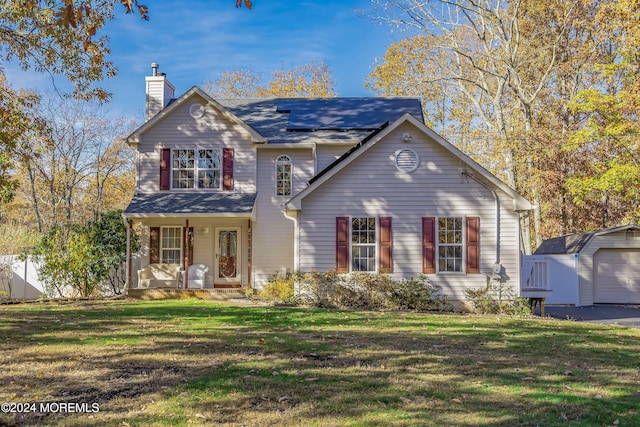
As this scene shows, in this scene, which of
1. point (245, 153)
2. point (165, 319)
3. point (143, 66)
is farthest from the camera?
point (143, 66)

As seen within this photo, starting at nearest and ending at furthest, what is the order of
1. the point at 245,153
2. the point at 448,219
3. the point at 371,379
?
the point at 371,379 → the point at 448,219 → the point at 245,153

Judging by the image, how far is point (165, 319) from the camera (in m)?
11.5

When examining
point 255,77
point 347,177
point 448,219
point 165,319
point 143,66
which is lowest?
point 165,319

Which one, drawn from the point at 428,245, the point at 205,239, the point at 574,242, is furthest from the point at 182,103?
the point at 574,242

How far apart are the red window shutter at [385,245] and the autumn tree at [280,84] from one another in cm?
2223

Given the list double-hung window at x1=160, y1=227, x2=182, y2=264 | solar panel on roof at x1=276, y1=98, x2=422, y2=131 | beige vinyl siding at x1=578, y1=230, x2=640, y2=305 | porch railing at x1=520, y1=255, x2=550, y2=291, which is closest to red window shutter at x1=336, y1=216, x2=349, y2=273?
solar panel on roof at x1=276, y1=98, x2=422, y2=131

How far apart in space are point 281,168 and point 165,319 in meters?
9.29

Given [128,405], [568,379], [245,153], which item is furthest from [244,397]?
[245,153]

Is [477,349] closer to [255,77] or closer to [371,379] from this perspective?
[371,379]

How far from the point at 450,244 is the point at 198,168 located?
30.7 ft

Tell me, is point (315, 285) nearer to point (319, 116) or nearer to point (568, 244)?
point (319, 116)

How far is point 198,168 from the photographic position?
19391 millimetres

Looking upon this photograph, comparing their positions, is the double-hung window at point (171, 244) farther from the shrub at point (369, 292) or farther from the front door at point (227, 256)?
the shrub at point (369, 292)

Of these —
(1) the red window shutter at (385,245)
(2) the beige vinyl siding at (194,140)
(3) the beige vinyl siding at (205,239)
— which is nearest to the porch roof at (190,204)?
(2) the beige vinyl siding at (194,140)
